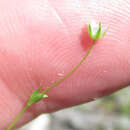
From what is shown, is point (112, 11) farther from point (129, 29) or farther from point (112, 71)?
point (112, 71)

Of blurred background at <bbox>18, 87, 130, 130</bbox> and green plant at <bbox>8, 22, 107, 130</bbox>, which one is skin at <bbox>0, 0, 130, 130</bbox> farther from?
blurred background at <bbox>18, 87, 130, 130</bbox>

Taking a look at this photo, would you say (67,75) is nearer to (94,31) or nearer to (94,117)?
(94,31)

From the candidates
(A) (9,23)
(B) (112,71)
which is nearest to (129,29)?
(B) (112,71)

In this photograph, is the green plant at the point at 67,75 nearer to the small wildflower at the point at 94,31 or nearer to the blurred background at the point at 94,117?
the small wildflower at the point at 94,31

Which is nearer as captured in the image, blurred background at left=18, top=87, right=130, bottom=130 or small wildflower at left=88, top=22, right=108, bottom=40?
small wildflower at left=88, top=22, right=108, bottom=40

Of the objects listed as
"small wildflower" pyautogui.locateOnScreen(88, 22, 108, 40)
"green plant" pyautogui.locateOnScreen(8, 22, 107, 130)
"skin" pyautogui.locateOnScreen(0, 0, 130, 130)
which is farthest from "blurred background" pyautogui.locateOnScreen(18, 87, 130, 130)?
"small wildflower" pyautogui.locateOnScreen(88, 22, 108, 40)
